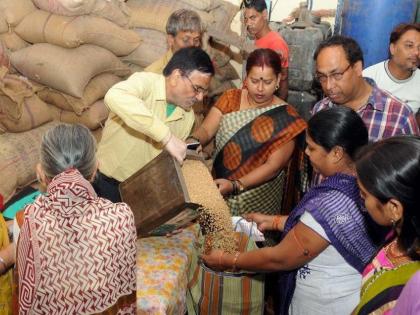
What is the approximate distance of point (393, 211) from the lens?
1.28 m

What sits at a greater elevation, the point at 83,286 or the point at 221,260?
the point at 83,286

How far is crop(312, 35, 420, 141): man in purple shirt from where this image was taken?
237 cm

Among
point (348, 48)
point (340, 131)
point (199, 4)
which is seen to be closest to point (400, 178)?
point (340, 131)

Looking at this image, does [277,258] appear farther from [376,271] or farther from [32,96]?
[32,96]

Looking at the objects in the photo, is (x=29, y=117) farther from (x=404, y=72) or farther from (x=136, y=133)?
(x=404, y=72)

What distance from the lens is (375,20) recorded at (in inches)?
162

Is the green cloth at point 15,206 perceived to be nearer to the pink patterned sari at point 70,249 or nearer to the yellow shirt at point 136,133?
the yellow shirt at point 136,133

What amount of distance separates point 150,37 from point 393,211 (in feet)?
9.56

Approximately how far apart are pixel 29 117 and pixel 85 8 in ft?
2.85

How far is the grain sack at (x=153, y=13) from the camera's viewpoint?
384 centimetres

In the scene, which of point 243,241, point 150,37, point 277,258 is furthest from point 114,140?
point 150,37

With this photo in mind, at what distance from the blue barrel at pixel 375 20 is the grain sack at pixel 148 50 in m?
1.73

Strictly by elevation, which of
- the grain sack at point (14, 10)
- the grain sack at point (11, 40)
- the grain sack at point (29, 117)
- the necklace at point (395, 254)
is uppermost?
the grain sack at point (14, 10)

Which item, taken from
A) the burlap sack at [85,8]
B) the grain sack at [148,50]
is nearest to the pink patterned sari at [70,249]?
the burlap sack at [85,8]
